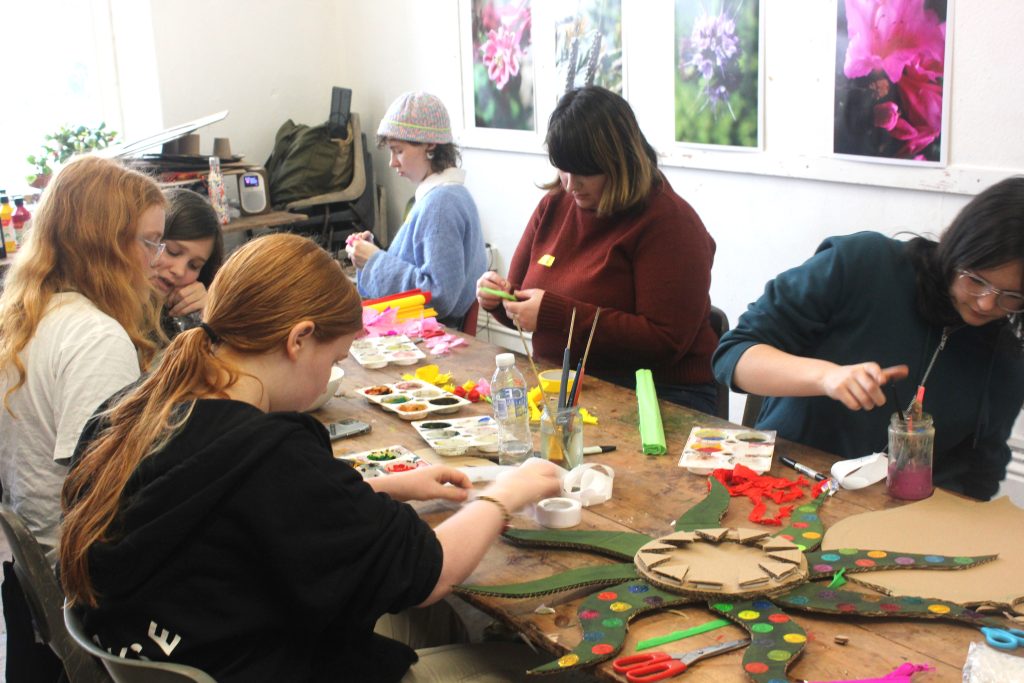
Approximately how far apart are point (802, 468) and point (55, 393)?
56.3 inches

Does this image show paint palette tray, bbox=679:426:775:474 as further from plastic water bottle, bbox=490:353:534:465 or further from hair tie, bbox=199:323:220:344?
hair tie, bbox=199:323:220:344

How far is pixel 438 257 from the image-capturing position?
339cm

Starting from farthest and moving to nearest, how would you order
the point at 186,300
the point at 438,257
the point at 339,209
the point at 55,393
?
1. the point at 339,209
2. the point at 438,257
3. the point at 186,300
4. the point at 55,393

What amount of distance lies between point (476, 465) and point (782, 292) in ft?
2.41

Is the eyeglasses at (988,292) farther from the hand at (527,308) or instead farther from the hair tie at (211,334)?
the hair tie at (211,334)

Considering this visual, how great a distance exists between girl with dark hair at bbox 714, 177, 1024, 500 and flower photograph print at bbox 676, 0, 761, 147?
1612 millimetres

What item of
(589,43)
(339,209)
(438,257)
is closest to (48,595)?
(438,257)

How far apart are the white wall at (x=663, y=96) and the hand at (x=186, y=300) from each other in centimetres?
201

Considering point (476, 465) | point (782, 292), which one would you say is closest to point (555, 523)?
point (476, 465)

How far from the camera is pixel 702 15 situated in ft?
12.2

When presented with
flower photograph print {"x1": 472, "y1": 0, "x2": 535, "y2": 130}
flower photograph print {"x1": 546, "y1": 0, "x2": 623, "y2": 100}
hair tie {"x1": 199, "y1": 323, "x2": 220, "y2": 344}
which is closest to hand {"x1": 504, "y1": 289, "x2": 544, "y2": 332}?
hair tie {"x1": 199, "y1": 323, "x2": 220, "y2": 344}

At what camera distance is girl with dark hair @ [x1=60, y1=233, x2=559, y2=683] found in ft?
4.35

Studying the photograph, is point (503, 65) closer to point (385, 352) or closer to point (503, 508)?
point (385, 352)

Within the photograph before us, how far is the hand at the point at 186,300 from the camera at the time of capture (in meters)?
2.71
